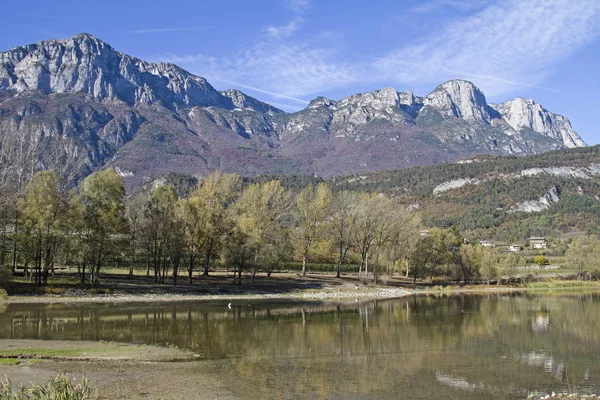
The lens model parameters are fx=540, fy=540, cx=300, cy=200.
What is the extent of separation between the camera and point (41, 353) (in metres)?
23.9

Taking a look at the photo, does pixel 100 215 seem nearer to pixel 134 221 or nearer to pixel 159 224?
pixel 159 224

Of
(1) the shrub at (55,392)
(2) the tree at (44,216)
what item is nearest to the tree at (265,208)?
(2) the tree at (44,216)

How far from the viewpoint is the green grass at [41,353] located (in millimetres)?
23403

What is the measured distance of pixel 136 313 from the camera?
143 feet

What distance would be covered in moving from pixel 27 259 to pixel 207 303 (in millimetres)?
19306

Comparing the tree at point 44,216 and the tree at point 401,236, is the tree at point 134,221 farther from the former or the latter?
the tree at point 401,236

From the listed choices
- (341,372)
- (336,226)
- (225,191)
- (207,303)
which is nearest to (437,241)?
(336,226)

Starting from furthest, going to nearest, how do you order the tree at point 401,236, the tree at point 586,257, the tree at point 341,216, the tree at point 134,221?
1. the tree at point 586,257
2. the tree at point 401,236
3. the tree at point 341,216
4. the tree at point 134,221

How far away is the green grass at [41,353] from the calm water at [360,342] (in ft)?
17.0

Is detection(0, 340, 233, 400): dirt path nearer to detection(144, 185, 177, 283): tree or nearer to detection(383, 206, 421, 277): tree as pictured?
detection(144, 185, 177, 283): tree

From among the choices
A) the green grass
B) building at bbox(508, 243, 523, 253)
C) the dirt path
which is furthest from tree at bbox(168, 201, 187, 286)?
building at bbox(508, 243, 523, 253)

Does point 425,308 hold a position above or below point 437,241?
below

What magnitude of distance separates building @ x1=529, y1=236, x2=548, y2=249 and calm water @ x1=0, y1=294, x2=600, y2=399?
138 metres

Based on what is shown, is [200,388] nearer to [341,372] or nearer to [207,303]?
[341,372]
